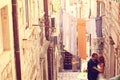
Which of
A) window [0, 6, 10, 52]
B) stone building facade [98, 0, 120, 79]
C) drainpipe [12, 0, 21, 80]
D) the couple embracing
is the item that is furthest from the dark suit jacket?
window [0, 6, 10, 52]

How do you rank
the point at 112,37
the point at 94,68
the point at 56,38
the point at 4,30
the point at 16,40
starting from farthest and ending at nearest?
the point at 56,38, the point at 112,37, the point at 94,68, the point at 16,40, the point at 4,30

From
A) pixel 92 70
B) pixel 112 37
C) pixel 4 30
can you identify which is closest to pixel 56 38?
pixel 112 37

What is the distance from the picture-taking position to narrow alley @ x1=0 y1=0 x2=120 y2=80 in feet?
24.1

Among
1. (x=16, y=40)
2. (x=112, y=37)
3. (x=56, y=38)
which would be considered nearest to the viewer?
(x=16, y=40)

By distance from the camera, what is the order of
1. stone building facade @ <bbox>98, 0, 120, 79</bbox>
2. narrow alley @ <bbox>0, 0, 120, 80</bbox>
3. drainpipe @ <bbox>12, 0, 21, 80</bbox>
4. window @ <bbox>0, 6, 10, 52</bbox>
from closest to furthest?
window @ <bbox>0, 6, 10, 52</bbox> → narrow alley @ <bbox>0, 0, 120, 80</bbox> → drainpipe @ <bbox>12, 0, 21, 80</bbox> → stone building facade @ <bbox>98, 0, 120, 79</bbox>

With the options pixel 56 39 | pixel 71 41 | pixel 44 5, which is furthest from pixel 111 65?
pixel 56 39

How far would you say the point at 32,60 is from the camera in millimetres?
11406

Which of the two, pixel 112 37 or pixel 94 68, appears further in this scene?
pixel 112 37

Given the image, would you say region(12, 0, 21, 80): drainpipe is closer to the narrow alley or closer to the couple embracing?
the narrow alley

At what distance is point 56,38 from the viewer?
64.6ft

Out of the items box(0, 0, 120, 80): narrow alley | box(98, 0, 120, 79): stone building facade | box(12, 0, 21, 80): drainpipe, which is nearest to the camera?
box(0, 0, 120, 80): narrow alley

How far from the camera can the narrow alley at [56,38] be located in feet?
24.1

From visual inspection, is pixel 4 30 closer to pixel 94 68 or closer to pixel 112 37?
pixel 94 68

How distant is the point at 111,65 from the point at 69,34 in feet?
9.44
